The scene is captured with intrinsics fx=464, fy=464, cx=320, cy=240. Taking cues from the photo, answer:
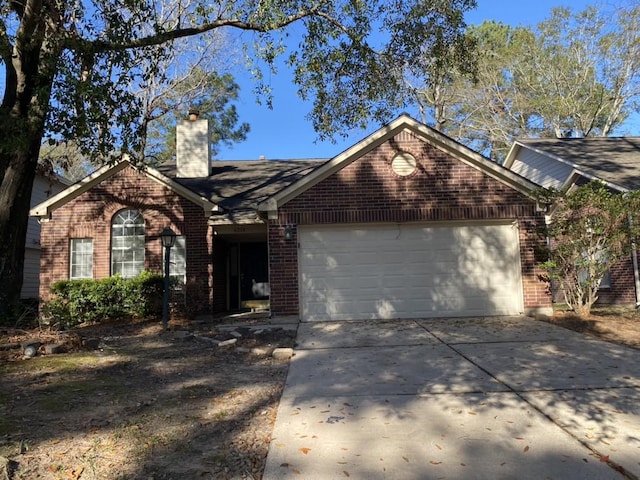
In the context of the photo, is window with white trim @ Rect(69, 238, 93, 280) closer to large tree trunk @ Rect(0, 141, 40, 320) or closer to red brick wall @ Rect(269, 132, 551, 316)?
large tree trunk @ Rect(0, 141, 40, 320)

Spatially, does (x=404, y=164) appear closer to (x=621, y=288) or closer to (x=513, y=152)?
(x=621, y=288)

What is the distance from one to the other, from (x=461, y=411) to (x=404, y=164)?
7.27 m

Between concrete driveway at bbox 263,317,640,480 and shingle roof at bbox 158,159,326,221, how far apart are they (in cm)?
600

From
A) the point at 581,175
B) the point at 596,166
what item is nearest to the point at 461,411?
the point at 581,175

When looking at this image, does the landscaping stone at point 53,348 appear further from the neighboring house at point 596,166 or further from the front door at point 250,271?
the neighboring house at point 596,166

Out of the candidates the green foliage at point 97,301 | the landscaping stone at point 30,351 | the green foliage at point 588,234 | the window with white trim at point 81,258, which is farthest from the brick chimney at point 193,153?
the green foliage at point 588,234

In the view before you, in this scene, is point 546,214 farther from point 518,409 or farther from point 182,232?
point 182,232

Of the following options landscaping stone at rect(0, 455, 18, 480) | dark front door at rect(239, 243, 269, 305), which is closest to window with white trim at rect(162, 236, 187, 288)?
dark front door at rect(239, 243, 269, 305)

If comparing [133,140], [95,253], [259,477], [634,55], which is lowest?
[259,477]

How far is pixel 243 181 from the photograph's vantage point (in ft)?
49.5

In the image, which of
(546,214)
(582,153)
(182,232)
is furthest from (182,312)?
(582,153)

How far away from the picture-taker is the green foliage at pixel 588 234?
30.5ft

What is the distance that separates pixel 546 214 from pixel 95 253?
11.7 meters

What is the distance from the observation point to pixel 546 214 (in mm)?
10883
